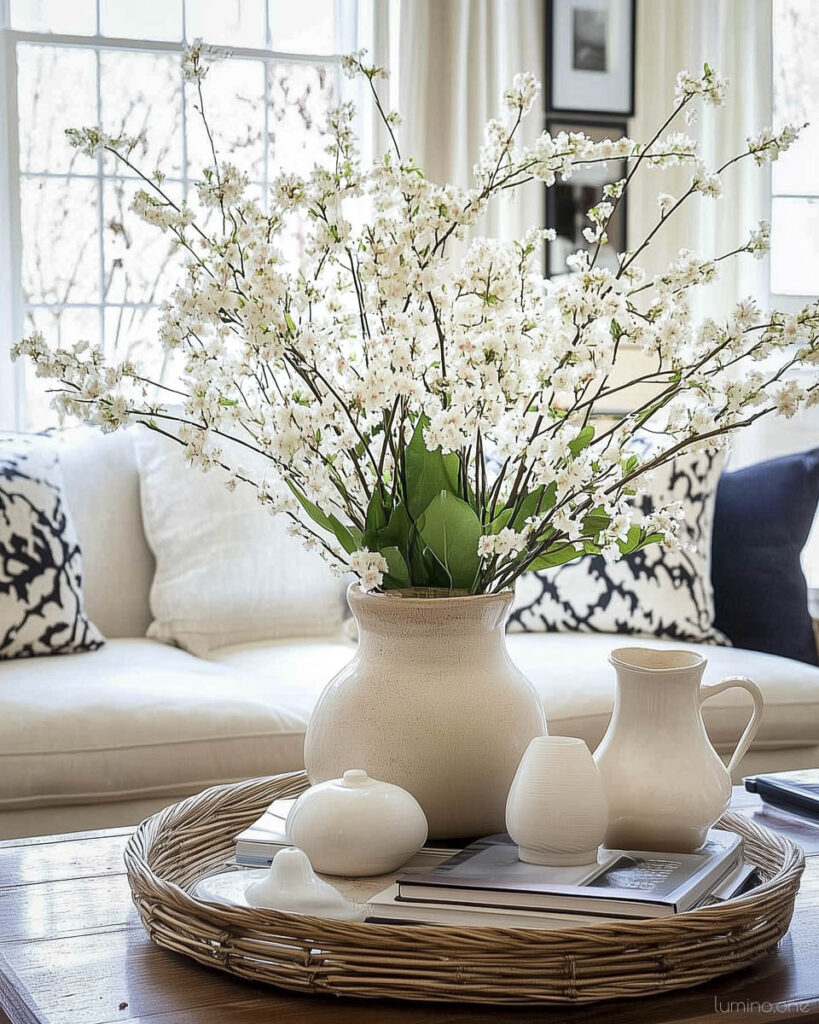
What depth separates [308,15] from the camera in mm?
3924

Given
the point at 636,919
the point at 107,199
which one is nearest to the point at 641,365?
the point at 107,199

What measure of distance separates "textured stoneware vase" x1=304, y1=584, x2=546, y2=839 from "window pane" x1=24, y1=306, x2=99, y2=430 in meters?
2.63

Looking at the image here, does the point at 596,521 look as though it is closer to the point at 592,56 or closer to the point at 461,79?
the point at 461,79

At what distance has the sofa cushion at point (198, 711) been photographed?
220 centimetres

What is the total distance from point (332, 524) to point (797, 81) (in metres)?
3.59

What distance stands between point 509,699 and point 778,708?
57.9 inches

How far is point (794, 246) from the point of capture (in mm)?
4273

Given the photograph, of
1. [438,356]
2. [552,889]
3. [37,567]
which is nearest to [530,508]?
[438,356]

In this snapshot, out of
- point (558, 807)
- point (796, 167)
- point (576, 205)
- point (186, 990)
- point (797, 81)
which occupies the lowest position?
point (186, 990)

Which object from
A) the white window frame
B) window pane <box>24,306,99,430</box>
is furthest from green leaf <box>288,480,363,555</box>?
the white window frame

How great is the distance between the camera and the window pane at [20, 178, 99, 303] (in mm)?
3725

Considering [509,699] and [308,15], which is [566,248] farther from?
[509,699]

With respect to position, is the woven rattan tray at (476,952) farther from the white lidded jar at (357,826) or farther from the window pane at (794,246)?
the window pane at (794,246)

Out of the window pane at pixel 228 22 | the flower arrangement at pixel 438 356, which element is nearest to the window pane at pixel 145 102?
the window pane at pixel 228 22
